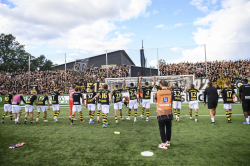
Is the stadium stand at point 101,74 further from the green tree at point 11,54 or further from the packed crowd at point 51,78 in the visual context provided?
the green tree at point 11,54

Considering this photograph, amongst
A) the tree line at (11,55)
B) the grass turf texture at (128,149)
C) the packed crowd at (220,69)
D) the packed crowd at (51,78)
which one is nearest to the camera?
the grass turf texture at (128,149)

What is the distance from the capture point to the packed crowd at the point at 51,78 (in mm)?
18750

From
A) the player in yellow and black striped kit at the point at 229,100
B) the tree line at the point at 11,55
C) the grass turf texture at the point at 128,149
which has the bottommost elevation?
the grass turf texture at the point at 128,149

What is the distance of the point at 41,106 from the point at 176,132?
801 centimetres

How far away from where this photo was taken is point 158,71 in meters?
17.3

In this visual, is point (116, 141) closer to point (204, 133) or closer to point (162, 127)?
point (162, 127)

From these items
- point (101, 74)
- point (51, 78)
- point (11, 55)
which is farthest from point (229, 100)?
point (11, 55)

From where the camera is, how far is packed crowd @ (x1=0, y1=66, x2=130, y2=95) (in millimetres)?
18750

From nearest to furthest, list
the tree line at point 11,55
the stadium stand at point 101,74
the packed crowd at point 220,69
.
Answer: the packed crowd at point 220,69
the stadium stand at point 101,74
the tree line at point 11,55

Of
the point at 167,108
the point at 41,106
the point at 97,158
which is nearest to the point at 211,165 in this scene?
the point at 167,108

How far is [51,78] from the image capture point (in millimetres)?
19609

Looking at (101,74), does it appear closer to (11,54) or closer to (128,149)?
(128,149)

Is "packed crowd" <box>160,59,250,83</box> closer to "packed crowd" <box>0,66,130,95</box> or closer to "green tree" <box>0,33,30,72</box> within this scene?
"packed crowd" <box>0,66,130,95</box>

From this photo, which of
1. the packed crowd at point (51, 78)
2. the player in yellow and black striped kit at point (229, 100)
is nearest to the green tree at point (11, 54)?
the packed crowd at point (51, 78)
